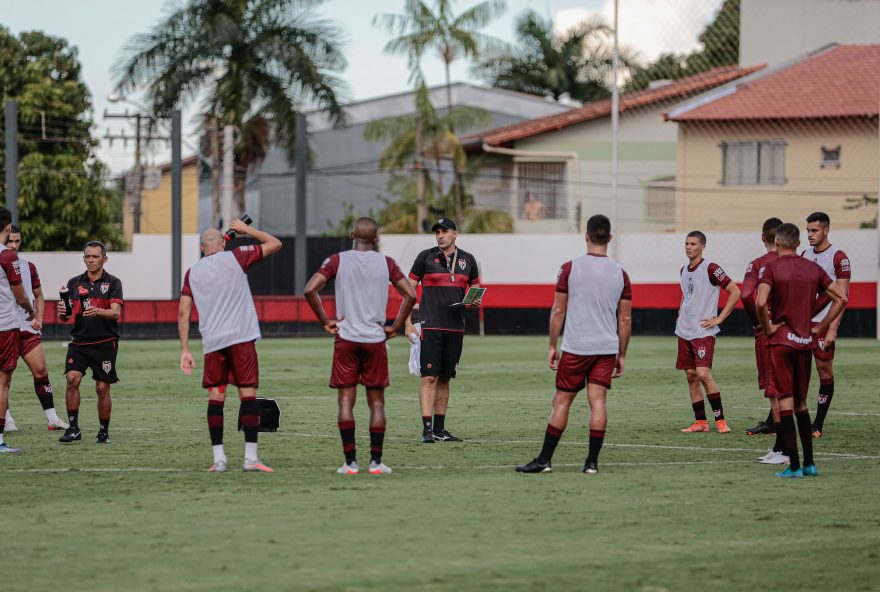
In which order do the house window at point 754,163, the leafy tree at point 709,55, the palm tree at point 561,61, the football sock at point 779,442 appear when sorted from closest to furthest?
the football sock at point 779,442 < the house window at point 754,163 < the leafy tree at point 709,55 < the palm tree at point 561,61

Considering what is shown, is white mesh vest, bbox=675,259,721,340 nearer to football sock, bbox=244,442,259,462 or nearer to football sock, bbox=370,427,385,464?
football sock, bbox=370,427,385,464

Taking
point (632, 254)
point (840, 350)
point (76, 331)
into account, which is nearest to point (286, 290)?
point (632, 254)

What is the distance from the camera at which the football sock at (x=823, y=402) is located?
12.9 metres

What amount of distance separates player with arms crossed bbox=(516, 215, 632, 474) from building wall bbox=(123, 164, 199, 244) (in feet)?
170

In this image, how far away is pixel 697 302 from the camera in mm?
13344

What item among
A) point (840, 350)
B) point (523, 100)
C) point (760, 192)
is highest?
point (523, 100)

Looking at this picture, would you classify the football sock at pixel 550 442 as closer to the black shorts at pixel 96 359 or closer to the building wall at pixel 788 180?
the black shorts at pixel 96 359

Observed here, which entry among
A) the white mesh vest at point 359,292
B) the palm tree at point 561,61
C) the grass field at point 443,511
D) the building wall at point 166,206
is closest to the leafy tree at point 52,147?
the building wall at point 166,206

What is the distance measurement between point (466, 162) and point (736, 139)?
30.6ft

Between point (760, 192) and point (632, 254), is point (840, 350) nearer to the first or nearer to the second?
point (632, 254)

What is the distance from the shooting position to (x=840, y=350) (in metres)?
26.2

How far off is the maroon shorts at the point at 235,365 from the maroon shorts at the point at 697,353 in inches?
195

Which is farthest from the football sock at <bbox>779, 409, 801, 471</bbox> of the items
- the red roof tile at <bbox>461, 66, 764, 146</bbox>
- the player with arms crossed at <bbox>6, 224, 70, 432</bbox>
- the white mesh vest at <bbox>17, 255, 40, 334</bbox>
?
the red roof tile at <bbox>461, 66, 764, 146</bbox>

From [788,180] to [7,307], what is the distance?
105 feet
